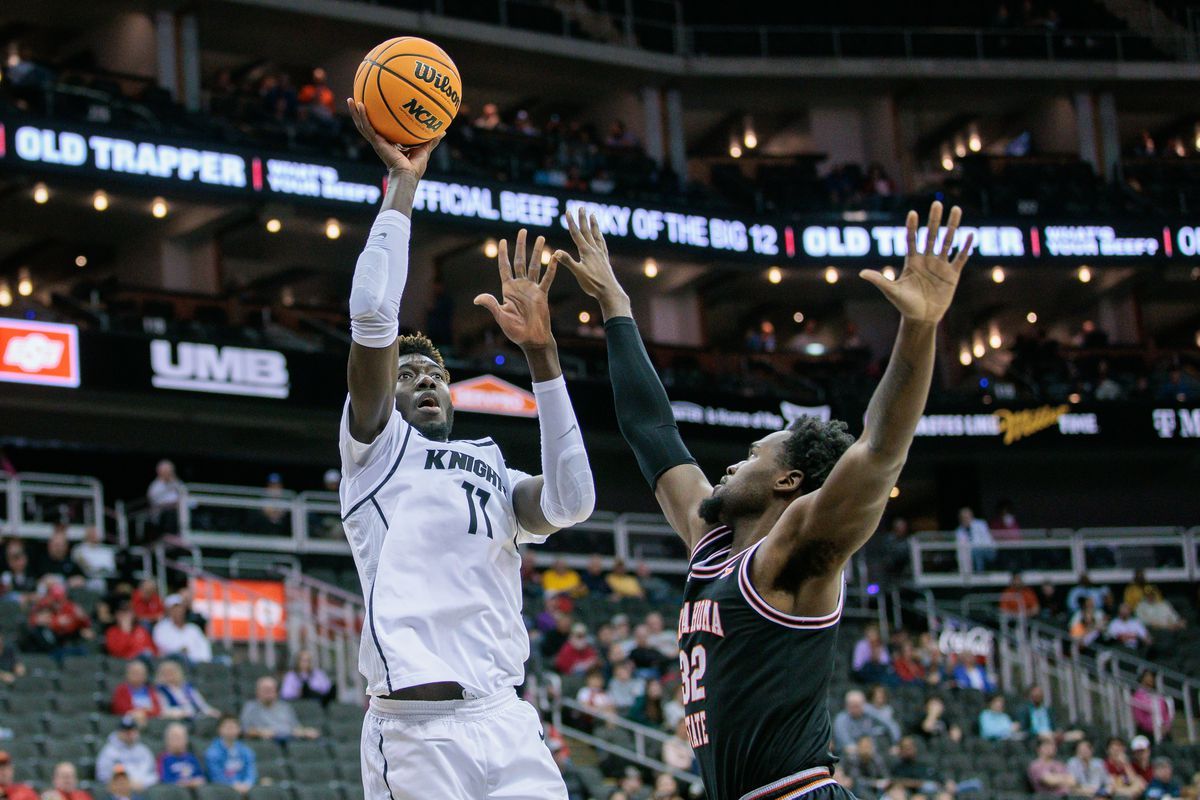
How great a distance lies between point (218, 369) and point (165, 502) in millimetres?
4747

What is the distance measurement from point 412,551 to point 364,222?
2483 centimetres

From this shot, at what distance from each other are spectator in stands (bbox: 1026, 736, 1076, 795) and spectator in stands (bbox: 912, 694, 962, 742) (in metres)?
0.94

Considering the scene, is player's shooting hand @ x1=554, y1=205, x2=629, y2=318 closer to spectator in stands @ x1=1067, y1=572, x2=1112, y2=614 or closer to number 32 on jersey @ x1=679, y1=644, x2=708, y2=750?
number 32 on jersey @ x1=679, y1=644, x2=708, y2=750

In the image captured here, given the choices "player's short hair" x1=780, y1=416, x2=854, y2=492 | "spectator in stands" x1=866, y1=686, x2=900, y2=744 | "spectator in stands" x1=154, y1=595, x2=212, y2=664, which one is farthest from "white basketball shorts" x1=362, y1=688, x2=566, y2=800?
"spectator in stands" x1=866, y1=686, x2=900, y2=744

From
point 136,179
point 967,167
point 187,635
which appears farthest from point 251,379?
point 967,167

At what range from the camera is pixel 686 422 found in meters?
31.0

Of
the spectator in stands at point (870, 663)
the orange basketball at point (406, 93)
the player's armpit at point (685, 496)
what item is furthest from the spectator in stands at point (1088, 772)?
the orange basketball at point (406, 93)

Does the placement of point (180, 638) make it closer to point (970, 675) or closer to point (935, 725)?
Result: point (935, 725)

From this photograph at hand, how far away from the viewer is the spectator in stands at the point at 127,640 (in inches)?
662

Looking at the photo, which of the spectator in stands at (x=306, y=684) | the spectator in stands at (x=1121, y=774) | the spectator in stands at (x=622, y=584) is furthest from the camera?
the spectator in stands at (x=622, y=584)

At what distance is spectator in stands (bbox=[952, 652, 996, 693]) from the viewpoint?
22.4 meters

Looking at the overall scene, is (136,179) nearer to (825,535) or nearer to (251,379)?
(251,379)

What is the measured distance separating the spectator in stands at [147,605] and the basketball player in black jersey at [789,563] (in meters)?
13.0

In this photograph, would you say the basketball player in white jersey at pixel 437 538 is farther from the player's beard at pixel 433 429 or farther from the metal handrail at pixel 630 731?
the metal handrail at pixel 630 731
